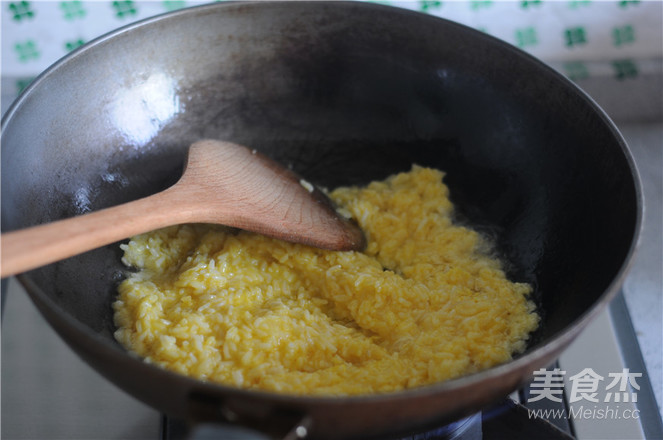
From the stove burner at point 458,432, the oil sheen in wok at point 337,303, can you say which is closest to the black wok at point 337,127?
the oil sheen in wok at point 337,303

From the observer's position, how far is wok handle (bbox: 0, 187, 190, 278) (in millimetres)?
956

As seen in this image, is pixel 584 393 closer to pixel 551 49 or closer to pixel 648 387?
pixel 648 387

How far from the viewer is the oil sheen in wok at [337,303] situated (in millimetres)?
1195

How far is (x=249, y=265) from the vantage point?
4.81ft

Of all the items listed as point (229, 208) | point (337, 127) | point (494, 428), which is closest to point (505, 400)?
point (494, 428)

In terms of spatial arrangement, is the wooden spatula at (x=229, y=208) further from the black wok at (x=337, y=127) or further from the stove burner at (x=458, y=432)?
the stove burner at (x=458, y=432)

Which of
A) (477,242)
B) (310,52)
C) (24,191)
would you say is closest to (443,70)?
(310,52)

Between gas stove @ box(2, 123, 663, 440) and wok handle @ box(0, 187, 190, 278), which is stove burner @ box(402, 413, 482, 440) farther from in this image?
wok handle @ box(0, 187, 190, 278)

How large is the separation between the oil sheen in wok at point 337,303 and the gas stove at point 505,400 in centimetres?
17

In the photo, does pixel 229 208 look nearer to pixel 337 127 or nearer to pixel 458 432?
pixel 337 127

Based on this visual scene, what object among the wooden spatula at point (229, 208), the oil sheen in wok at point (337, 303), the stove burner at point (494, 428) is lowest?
the stove burner at point (494, 428)

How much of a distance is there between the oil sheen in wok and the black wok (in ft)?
0.29

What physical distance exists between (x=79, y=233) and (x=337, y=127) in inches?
34.8

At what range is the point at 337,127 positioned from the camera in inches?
70.2
